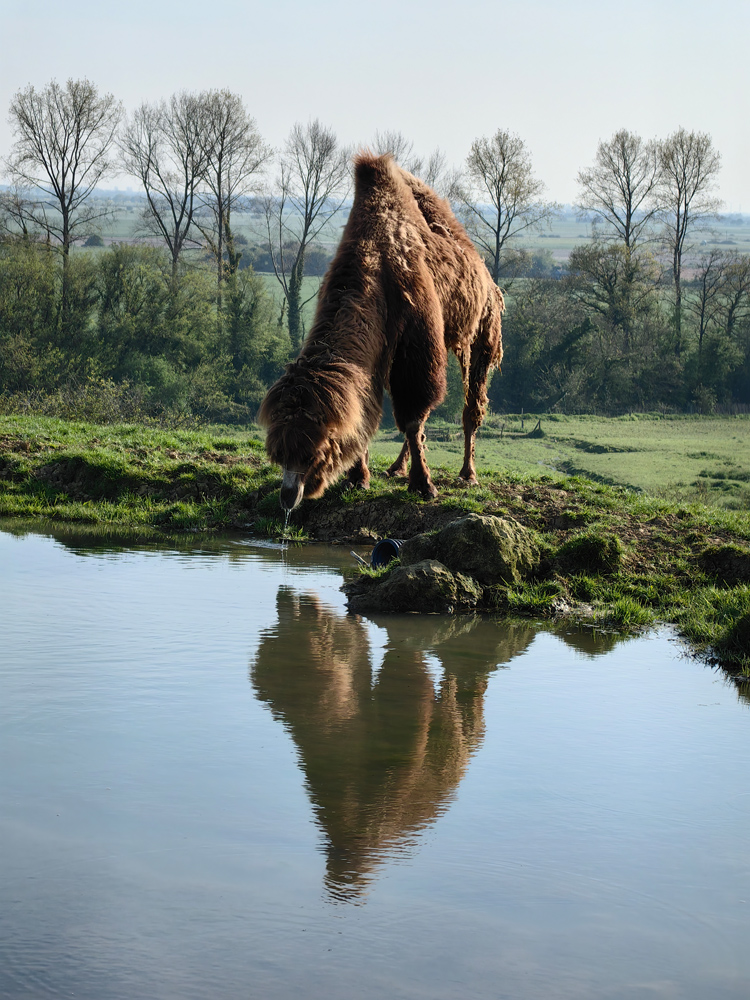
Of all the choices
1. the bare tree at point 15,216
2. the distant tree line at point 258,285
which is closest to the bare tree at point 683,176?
the distant tree line at point 258,285

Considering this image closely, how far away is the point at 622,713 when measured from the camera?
5.20 metres

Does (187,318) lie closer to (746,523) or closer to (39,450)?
(39,450)

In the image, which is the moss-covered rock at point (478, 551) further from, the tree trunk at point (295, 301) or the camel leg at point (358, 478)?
the tree trunk at point (295, 301)

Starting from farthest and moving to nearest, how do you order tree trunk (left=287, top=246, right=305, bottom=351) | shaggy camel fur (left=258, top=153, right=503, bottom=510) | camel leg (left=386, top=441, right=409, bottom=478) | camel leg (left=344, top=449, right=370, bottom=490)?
tree trunk (left=287, top=246, right=305, bottom=351) < camel leg (left=386, top=441, right=409, bottom=478) < camel leg (left=344, top=449, right=370, bottom=490) < shaggy camel fur (left=258, top=153, right=503, bottom=510)

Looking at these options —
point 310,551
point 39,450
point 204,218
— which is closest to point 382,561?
point 310,551

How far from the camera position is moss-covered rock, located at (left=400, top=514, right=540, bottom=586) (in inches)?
304

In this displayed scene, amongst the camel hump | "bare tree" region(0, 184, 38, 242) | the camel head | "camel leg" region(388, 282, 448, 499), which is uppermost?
"bare tree" region(0, 184, 38, 242)

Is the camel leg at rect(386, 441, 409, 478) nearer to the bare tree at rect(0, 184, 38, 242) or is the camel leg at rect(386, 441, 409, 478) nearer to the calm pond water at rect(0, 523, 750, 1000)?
the calm pond water at rect(0, 523, 750, 1000)

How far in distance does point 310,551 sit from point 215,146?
36.2 metres

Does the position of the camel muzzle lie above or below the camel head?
below

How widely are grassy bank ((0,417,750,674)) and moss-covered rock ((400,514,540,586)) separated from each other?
7.8 inches

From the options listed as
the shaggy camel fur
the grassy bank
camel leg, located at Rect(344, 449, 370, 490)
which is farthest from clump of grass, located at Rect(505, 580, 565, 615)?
camel leg, located at Rect(344, 449, 370, 490)

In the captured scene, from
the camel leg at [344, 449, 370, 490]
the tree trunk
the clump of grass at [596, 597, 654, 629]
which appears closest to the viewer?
the clump of grass at [596, 597, 654, 629]

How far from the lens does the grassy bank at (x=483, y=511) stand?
24.5 ft
